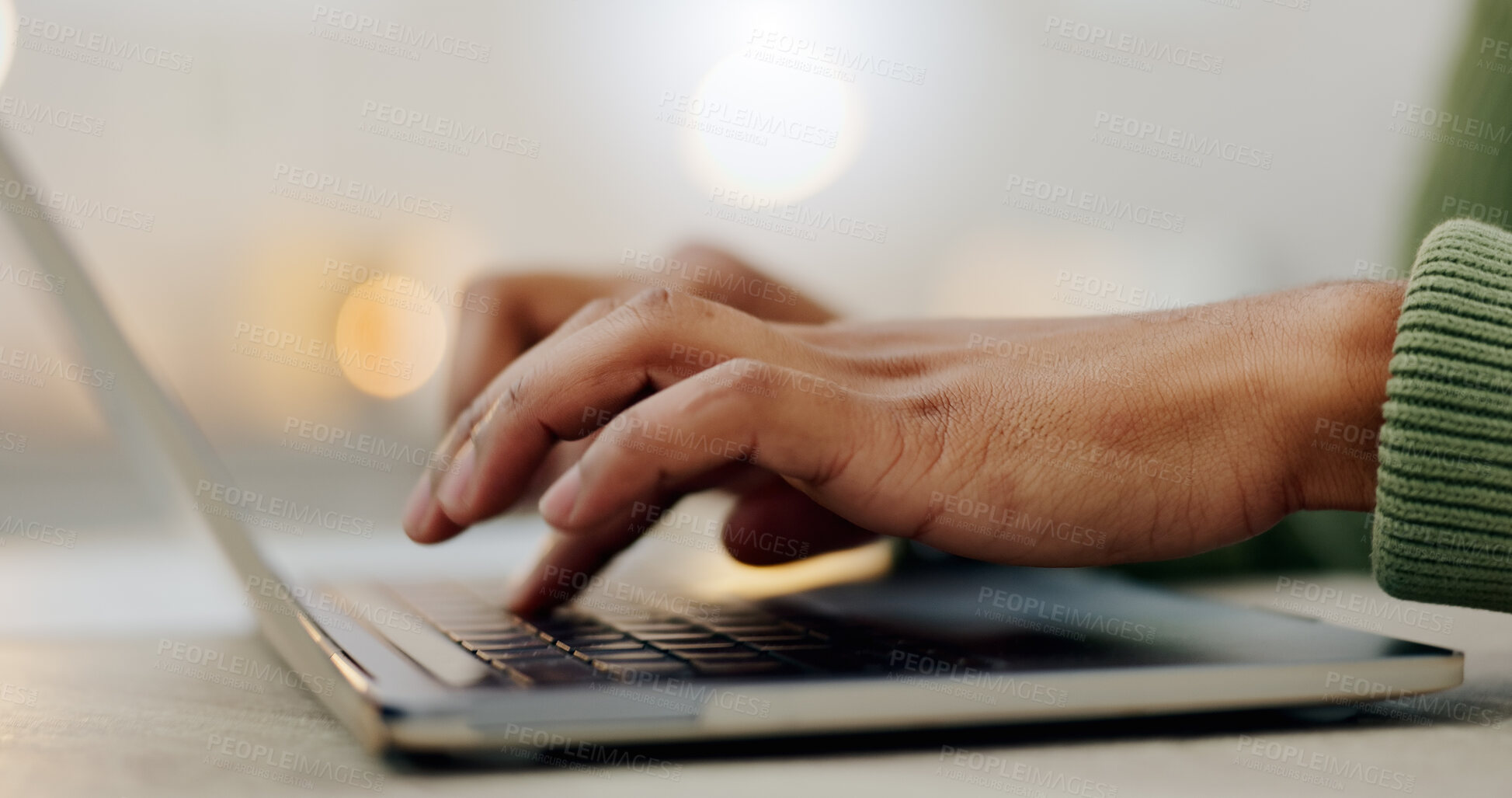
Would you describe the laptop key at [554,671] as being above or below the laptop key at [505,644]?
above

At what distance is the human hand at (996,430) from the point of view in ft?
1.44

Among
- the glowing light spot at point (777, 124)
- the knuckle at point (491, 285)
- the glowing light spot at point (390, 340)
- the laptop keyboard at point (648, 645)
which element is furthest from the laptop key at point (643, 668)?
the glowing light spot at point (390, 340)

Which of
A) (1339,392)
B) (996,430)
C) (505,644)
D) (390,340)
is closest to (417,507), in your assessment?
(505,644)

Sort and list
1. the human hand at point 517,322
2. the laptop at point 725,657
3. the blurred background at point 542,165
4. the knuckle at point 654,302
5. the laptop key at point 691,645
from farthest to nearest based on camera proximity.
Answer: the blurred background at point 542,165, the human hand at point 517,322, the knuckle at point 654,302, the laptop key at point 691,645, the laptop at point 725,657

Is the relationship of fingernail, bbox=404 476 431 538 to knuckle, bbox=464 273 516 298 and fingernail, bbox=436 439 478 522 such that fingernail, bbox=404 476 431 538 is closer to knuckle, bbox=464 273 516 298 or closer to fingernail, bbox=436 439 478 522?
fingernail, bbox=436 439 478 522

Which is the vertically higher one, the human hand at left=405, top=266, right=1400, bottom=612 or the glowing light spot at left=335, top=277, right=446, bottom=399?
the human hand at left=405, top=266, right=1400, bottom=612

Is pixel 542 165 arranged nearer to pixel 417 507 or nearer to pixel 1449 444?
pixel 417 507

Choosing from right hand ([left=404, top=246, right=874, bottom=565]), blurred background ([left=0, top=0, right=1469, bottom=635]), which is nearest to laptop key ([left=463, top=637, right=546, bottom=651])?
right hand ([left=404, top=246, right=874, bottom=565])

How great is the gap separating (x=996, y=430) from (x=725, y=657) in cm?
17

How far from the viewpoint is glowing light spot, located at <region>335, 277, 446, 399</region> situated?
2467mm

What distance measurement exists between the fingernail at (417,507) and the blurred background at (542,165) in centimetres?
158

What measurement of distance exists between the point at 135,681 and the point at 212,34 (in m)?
2.29

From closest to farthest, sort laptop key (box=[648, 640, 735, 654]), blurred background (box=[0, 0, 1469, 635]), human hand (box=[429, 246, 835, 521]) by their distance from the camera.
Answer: laptop key (box=[648, 640, 735, 654]) < human hand (box=[429, 246, 835, 521]) < blurred background (box=[0, 0, 1469, 635])

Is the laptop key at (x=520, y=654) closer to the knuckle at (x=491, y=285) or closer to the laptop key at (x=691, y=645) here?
the laptop key at (x=691, y=645)
